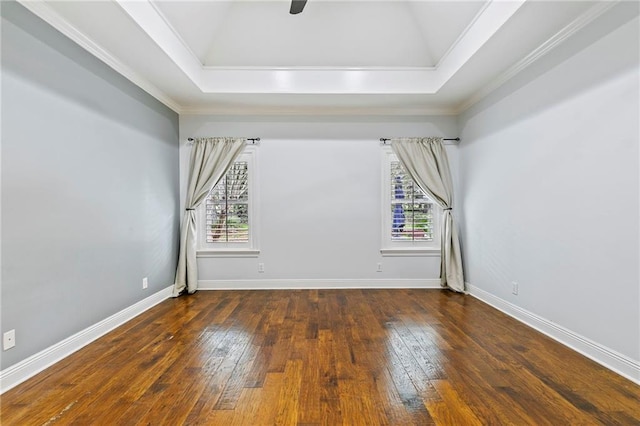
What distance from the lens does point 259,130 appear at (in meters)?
4.54

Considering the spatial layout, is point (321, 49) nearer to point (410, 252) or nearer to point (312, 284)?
point (410, 252)

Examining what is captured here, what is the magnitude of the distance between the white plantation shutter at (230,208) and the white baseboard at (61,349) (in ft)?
4.50

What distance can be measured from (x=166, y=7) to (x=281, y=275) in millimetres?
3454

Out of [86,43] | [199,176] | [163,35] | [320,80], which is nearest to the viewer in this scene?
[86,43]

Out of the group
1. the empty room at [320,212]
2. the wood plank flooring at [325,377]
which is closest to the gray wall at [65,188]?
the empty room at [320,212]

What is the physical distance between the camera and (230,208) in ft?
15.1

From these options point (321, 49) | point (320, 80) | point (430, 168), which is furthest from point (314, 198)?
point (321, 49)

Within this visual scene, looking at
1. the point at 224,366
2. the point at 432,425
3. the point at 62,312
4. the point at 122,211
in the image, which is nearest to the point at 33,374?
the point at 62,312

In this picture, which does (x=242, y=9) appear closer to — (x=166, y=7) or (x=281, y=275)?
(x=166, y=7)

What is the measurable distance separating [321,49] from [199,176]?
244cm

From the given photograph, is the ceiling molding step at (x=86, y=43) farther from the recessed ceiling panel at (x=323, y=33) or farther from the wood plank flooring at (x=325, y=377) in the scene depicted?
the wood plank flooring at (x=325, y=377)

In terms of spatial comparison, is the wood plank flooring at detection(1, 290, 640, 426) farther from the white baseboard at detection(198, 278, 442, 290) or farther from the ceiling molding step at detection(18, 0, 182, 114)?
the ceiling molding step at detection(18, 0, 182, 114)

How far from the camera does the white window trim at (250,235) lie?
14.8ft

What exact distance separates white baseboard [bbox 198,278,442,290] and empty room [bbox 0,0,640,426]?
0.14 feet
